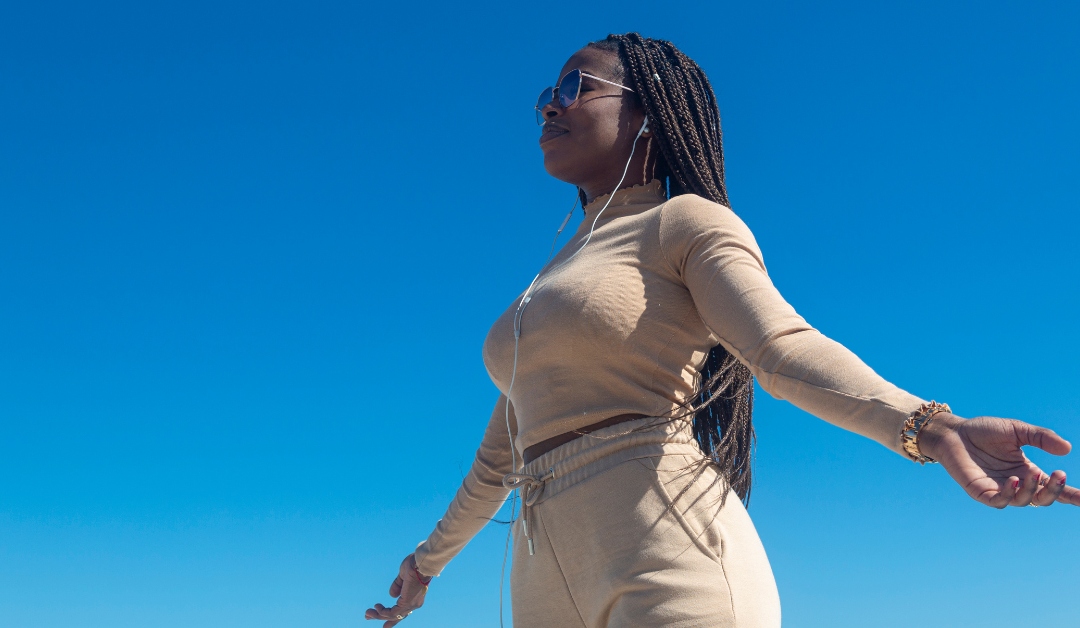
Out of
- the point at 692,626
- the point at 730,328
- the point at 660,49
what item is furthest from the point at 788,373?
the point at 660,49

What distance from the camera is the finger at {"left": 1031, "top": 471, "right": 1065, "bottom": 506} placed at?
77.8 inches

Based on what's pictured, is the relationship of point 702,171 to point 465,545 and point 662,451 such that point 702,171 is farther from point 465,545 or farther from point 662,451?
point 465,545

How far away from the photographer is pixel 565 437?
10.7 ft

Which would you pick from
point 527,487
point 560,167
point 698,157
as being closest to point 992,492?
point 527,487

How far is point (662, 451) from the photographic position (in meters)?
3.07

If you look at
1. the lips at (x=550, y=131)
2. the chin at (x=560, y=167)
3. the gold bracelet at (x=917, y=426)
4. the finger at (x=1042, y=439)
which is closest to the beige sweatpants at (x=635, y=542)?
the gold bracelet at (x=917, y=426)

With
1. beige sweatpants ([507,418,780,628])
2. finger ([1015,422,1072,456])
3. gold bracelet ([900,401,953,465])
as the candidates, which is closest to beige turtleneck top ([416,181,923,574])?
beige sweatpants ([507,418,780,628])

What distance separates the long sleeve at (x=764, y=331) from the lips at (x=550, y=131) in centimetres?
92

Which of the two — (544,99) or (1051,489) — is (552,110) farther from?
(1051,489)

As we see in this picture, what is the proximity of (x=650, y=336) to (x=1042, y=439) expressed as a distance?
1.43 metres

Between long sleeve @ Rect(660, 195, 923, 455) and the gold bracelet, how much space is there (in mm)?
18

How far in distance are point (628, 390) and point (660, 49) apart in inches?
75.8

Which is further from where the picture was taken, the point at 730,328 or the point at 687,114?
the point at 687,114

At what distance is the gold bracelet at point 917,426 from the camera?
7.47 feet
